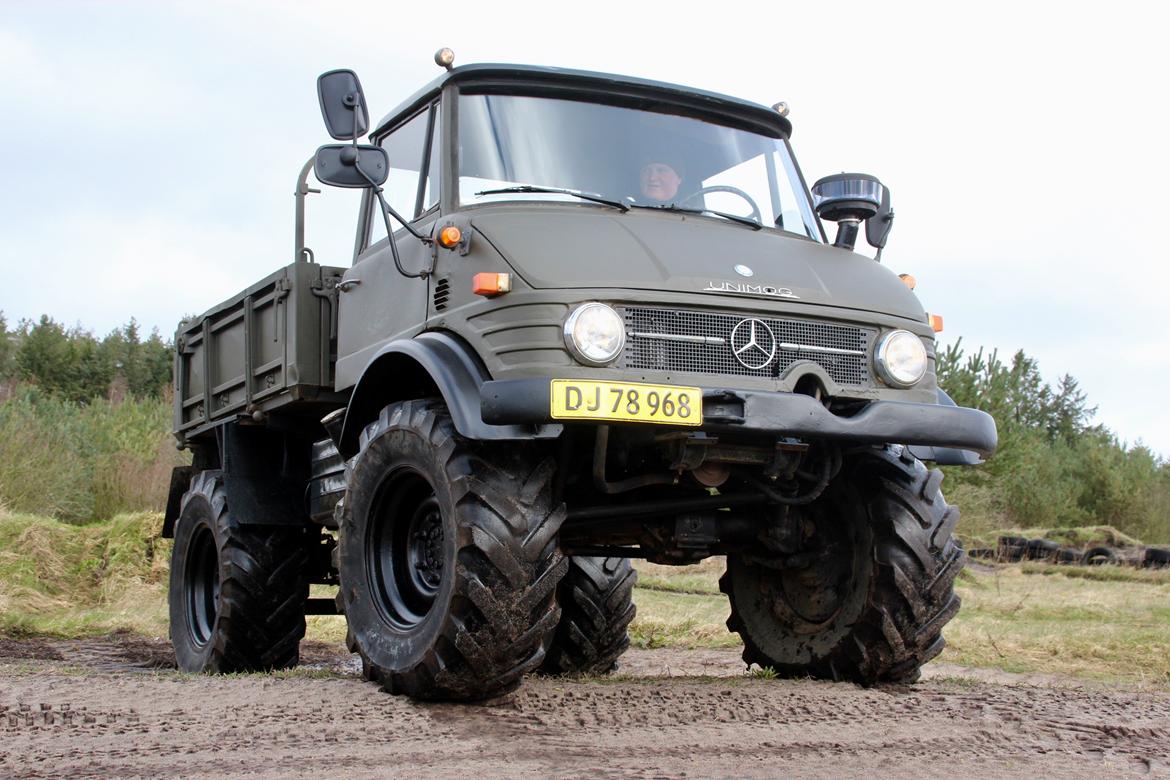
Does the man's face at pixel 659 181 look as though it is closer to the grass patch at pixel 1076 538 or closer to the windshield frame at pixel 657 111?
the windshield frame at pixel 657 111

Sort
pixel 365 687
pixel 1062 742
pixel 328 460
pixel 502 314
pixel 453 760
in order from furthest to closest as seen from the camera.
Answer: pixel 328 460, pixel 365 687, pixel 502 314, pixel 1062 742, pixel 453 760

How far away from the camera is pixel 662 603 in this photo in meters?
13.8

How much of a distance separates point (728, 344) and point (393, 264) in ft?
6.44

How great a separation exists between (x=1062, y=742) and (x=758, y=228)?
280 centimetres

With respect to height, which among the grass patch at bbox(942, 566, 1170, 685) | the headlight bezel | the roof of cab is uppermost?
the roof of cab

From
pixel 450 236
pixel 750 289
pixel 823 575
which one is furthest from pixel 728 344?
pixel 823 575

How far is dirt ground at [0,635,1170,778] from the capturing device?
435 cm

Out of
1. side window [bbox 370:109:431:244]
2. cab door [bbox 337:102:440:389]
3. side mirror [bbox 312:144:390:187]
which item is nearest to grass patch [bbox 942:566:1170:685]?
cab door [bbox 337:102:440:389]

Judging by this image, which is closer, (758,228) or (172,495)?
(758,228)

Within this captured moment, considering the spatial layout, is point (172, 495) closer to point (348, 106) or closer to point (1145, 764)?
point (348, 106)

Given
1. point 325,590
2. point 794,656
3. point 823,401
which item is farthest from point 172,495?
point 823,401

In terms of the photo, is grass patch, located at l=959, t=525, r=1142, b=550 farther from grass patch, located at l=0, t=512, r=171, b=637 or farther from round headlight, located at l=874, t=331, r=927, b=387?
round headlight, located at l=874, t=331, r=927, b=387

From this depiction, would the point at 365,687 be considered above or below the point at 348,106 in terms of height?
below

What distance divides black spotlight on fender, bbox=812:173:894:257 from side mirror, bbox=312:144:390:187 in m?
2.18
